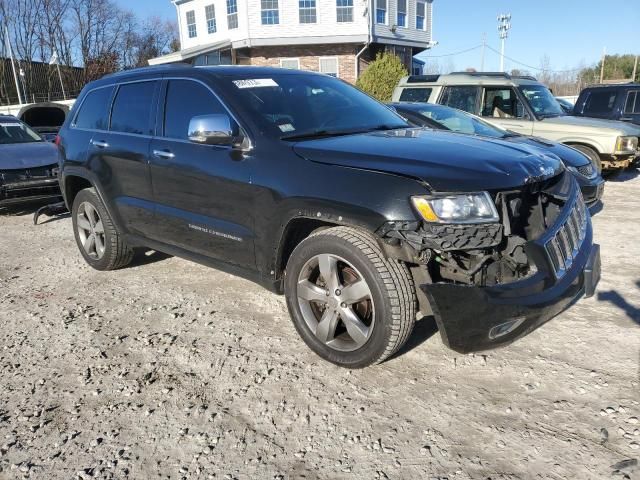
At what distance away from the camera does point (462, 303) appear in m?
2.50

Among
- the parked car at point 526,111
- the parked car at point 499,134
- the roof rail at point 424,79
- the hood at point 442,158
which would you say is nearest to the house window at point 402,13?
the roof rail at point 424,79

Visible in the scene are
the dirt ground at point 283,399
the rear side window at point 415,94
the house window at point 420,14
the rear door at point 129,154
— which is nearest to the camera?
the dirt ground at point 283,399

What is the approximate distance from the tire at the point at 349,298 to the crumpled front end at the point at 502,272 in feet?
0.53

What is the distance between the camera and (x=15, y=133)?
353 inches

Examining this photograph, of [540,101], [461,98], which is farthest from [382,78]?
[540,101]

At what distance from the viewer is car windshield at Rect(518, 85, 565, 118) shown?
886 centimetres

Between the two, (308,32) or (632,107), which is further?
(308,32)

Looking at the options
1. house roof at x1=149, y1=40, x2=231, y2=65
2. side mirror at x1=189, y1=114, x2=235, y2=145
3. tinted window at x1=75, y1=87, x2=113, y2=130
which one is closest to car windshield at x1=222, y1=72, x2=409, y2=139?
side mirror at x1=189, y1=114, x2=235, y2=145

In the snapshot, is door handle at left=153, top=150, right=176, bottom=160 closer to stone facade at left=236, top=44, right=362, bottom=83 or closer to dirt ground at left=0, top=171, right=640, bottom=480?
dirt ground at left=0, top=171, right=640, bottom=480

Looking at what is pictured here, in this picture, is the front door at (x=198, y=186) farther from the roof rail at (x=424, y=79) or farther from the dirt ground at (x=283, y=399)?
the roof rail at (x=424, y=79)

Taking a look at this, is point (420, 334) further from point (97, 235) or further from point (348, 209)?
point (97, 235)

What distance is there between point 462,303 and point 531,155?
1110 millimetres

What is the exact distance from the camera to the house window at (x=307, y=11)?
992 inches

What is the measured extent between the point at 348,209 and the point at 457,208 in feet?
1.87
